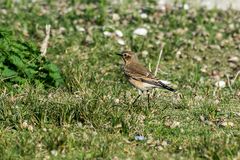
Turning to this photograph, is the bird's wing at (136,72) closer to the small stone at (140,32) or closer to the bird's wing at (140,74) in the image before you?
the bird's wing at (140,74)

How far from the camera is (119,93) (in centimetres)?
1139

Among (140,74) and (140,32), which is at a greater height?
(140,74)

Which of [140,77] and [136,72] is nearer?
[140,77]

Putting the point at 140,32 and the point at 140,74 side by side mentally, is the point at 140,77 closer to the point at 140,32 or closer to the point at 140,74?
the point at 140,74

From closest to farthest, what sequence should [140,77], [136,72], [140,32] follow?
1. [140,77]
2. [136,72]
3. [140,32]

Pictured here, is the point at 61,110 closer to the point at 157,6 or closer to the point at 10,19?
the point at 10,19

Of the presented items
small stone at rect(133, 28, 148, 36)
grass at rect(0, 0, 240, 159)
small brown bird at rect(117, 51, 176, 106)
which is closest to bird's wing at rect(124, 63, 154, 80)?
small brown bird at rect(117, 51, 176, 106)

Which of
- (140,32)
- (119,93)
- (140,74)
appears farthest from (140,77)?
(140,32)

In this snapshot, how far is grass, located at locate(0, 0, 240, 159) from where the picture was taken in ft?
29.2

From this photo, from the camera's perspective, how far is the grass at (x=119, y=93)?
8.90m

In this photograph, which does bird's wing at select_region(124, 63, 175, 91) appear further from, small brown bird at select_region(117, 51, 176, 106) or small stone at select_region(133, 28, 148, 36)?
small stone at select_region(133, 28, 148, 36)

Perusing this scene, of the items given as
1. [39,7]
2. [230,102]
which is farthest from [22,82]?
[39,7]

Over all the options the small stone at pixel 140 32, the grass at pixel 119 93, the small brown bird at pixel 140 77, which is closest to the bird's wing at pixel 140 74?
the small brown bird at pixel 140 77

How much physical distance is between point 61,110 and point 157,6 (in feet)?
26.2
